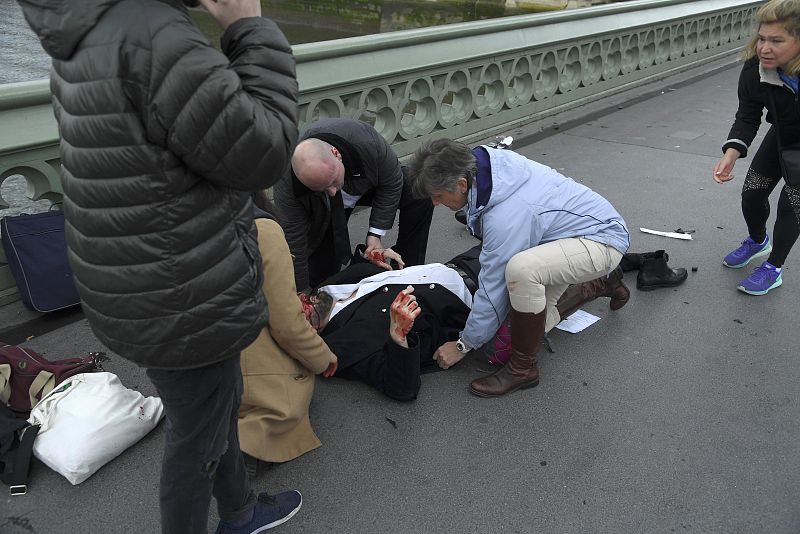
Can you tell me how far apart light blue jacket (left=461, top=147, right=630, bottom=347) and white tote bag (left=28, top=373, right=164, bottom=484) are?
146 centimetres

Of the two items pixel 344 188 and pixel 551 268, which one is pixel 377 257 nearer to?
pixel 344 188

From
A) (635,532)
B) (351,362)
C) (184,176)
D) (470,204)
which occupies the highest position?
(184,176)

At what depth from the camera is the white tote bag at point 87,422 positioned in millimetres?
2277

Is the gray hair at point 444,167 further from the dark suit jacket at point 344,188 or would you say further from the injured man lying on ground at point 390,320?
the dark suit jacket at point 344,188

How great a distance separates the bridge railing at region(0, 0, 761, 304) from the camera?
3244mm

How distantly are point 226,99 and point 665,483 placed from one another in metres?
2.09

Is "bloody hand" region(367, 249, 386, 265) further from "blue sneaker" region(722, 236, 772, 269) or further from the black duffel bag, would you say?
"blue sneaker" region(722, 236, 772, 269)

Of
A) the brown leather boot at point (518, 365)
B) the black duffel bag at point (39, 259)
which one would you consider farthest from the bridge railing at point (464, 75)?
the brown leather boot at point (518, 365)

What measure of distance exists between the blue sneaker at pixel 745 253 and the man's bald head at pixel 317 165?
2.63 m

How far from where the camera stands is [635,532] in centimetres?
216

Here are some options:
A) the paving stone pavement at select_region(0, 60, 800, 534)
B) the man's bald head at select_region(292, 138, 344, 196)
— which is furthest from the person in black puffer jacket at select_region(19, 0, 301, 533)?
the man's bald head at select_region(292, 138, 344, 196)

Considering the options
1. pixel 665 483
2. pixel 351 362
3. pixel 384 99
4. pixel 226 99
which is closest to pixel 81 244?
pixel 226 99

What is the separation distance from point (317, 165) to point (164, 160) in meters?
1.81

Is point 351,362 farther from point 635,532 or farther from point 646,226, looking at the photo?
point 646,226
